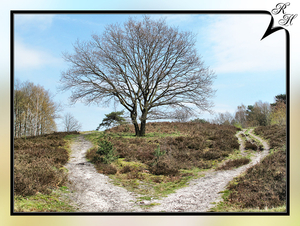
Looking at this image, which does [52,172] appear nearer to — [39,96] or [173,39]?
[39,96]

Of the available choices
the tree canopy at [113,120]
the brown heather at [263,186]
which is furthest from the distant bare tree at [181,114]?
the brown heather at [263,186]

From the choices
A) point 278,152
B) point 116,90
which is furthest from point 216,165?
point 116,90

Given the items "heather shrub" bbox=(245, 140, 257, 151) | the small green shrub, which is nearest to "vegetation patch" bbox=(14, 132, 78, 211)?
the small green shrub

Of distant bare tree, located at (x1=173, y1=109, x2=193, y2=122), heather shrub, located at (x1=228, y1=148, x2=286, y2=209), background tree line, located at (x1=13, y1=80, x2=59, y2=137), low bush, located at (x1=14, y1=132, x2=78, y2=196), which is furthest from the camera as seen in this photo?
distant bare tree, located at (x1=173, y1=109, x2=193, y2=122)

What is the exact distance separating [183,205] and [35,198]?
4.11m

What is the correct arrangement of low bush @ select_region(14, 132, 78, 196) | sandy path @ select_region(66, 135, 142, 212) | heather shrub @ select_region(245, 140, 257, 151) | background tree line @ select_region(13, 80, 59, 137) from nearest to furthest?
sandy path @ select_region(66, 135, 142, 212) < low bush @ select_region(14, 132, 78, 196) < background tree line @ select_region(13, 80, 59, 137) < heather shrub @ select_region(245, 140, 257, 151)

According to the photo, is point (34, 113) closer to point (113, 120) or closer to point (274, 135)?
point (113, 120)

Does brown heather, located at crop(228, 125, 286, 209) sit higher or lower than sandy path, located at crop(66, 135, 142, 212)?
higher

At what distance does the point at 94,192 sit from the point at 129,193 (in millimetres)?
1122
